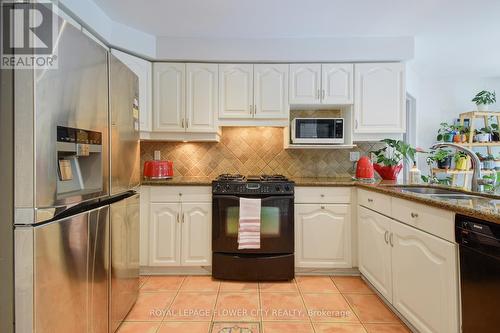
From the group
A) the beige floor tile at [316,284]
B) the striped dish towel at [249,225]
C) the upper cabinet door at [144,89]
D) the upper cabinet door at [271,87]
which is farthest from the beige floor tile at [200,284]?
the upper cabinet door at [271,87]

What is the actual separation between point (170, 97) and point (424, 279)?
254cm

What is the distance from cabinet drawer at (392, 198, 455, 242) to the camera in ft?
4.08

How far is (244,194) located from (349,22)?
1803mm

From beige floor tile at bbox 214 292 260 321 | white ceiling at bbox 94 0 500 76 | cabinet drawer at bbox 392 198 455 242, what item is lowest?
beige floor tile at bbox 214 292 260 321

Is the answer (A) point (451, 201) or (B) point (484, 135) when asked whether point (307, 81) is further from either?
(B) point (484, 135)

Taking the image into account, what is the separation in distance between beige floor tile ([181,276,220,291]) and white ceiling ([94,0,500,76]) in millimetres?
2339

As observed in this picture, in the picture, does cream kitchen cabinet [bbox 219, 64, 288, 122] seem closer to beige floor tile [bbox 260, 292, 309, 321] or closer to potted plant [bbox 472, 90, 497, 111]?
beige floor tile [bbox 260, 292, 309, 321]

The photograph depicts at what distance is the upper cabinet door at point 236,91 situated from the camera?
2664 mm

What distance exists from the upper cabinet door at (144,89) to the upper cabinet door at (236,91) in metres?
0.72

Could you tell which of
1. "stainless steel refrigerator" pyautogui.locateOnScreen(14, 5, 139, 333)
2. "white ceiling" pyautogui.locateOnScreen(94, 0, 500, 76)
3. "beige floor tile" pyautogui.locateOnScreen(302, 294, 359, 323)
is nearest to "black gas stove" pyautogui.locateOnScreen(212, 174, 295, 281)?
"beige floor tile" pyautogui.locateOnScreen(302, 294, 359, 323)

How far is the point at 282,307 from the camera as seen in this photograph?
1.95 meters

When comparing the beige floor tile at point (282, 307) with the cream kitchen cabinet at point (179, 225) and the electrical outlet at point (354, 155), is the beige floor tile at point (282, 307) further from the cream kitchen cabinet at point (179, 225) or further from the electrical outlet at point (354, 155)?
the electrical outlet at point (354, 155)

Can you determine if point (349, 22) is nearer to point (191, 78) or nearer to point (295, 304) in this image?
point (191, 78)

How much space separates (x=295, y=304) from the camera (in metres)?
1.99
